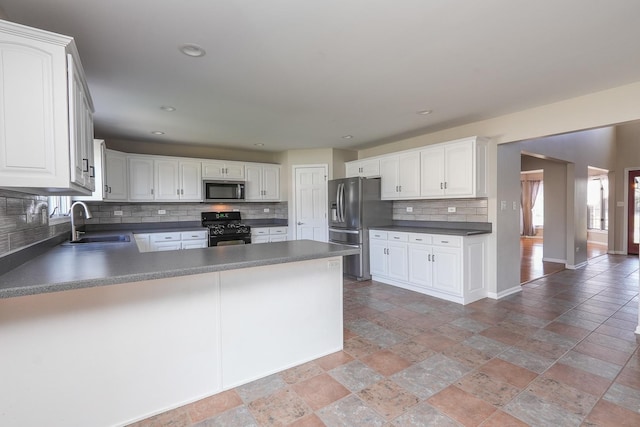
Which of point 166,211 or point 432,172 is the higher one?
point 432,172

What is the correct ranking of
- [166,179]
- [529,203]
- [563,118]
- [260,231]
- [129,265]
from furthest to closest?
[529,203] < [260,231] < [166,179] < [563,118] < [129,265]

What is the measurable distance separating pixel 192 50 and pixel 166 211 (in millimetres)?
3789

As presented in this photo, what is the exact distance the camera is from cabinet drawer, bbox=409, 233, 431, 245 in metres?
4.14

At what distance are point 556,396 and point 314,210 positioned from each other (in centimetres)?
438

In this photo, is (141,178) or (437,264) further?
(141,178)

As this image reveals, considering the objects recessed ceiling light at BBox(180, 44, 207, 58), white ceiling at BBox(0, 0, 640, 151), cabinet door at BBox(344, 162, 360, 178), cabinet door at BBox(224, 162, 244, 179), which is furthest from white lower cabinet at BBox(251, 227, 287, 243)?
recessed ceiling light at BBox(180, 44, 207, 58)

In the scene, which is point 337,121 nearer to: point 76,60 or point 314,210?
point 314,210

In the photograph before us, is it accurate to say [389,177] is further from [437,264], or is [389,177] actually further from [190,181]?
[190,181]

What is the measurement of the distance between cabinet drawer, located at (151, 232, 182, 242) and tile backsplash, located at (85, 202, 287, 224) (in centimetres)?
67

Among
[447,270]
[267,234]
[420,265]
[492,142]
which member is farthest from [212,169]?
[492,142]

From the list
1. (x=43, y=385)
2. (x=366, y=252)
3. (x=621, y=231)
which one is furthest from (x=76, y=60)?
(x=621, y=231)

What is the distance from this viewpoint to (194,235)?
5027mm

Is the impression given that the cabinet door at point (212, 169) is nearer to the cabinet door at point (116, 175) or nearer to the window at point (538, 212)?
the cabinet door at point (116, 175)

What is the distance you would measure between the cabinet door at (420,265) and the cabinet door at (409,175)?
0.82 metres
